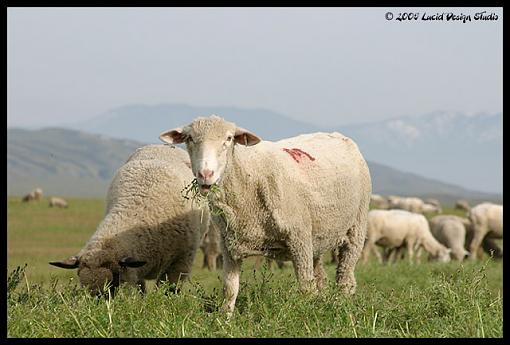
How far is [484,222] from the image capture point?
3080 cm

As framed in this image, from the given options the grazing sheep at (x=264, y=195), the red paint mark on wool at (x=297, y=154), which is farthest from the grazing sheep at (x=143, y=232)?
the red paint mark on wool at (x=297, y=154)

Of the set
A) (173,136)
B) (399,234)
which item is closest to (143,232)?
(173,136)

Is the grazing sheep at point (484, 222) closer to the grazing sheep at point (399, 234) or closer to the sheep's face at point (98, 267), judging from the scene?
the grazing sheep at point (399, 234)

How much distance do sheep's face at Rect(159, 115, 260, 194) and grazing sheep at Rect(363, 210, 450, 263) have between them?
1999cm

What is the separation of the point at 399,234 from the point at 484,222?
4067mm

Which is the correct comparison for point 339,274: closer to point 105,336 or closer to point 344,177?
point 344,177

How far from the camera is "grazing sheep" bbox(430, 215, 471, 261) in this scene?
102ft

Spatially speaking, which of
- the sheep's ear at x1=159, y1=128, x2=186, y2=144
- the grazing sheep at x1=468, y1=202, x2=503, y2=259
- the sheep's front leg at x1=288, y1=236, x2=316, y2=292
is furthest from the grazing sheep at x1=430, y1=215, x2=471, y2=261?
the sheep's ear at x1=159, y1=128, x2=186, y2=144

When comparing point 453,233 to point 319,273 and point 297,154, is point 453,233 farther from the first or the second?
point 297,154

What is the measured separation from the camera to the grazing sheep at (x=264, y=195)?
7832mm

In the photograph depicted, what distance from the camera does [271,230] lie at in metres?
8.42

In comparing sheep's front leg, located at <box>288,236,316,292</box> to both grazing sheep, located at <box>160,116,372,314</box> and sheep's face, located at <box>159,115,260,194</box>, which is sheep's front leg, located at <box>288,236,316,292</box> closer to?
grazing sheep, located at <box>160,116,372,314</box>

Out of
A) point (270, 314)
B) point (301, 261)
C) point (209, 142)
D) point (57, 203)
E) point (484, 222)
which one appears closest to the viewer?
point (270, 314)
